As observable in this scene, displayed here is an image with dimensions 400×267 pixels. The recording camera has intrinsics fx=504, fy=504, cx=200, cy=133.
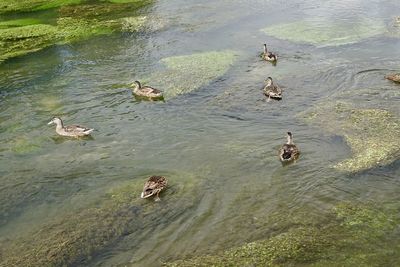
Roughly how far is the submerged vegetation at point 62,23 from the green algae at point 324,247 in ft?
53.7

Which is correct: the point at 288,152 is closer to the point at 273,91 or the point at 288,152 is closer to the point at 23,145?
the point at 273,91

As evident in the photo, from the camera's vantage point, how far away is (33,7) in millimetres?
30875

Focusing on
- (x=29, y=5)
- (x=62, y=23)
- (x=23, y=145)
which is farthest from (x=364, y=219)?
(x=29, y=5)

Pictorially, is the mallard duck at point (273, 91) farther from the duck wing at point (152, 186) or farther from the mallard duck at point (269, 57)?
the duck wing at point (152, 186)

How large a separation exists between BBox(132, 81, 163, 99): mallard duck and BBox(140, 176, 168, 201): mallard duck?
5667mm

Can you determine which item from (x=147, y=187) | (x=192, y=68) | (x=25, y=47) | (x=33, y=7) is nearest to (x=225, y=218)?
(x=147, y=187)

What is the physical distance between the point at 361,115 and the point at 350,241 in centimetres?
598

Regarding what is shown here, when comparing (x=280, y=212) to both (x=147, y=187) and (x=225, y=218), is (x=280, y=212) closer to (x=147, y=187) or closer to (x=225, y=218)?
(x=225, y=218)

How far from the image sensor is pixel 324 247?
8.88 meters

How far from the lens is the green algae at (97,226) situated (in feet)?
30.0

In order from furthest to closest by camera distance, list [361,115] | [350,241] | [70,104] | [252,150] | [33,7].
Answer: [33,7] → [70,104] → [361,115] → [252,150] → [350,241]

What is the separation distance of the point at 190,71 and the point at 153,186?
848 cm

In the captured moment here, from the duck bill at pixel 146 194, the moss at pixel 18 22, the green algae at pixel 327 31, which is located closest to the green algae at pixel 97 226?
the duck bill at pixel 146 194

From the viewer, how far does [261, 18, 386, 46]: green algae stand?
20906 millimetres
